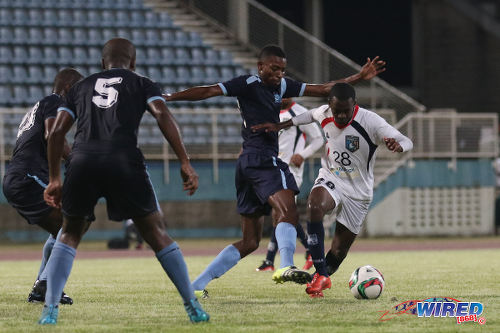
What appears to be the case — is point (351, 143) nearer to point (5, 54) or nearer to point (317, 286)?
point (317, 286)

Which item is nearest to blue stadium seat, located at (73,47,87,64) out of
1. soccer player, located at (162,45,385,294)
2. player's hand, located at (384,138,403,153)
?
soccer player, located at (162,45,385,294)

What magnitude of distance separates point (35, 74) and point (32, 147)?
1375 centimetres

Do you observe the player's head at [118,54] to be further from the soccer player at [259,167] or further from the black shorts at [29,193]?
the black shorts at [29,193]

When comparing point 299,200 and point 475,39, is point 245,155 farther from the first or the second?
point 475,39

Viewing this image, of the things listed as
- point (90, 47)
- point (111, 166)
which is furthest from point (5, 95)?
point (111, 166)

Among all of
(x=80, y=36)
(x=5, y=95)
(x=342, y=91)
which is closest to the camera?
(x=342, y=91)

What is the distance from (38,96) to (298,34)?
20.5 ft

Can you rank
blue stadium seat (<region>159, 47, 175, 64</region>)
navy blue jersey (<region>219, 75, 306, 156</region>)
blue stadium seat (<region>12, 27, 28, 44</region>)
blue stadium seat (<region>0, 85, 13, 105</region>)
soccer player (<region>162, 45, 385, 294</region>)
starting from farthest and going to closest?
blue stadium seat (<region>159, 47, 175, 64</region>)
blue stadium seat (<region>12, 27, 28, 44</region>)
blue stadium seat (<region>0, 85, 13, 105</region>)
navy blue jersey (<region>219, 75, 306, 156</region>)
soccer player (<region>162, 45, 385, 294</region>)

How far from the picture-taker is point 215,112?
1994 cm

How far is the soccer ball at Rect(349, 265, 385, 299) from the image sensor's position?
24.7 ft

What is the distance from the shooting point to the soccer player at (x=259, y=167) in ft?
24.3

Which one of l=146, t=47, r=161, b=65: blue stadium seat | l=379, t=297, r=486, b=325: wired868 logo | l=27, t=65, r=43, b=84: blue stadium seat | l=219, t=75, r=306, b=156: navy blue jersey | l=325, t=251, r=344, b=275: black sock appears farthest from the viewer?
l=146, t=47, r=161, b=65: blue stadium seat

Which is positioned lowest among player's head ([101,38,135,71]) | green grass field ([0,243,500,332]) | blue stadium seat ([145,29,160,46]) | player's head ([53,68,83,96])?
green grass field ([0,243,500,332])

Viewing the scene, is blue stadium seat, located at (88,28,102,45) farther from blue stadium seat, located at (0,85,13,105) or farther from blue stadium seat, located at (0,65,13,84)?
blue stadium seat, located at (0,85,13,105)
